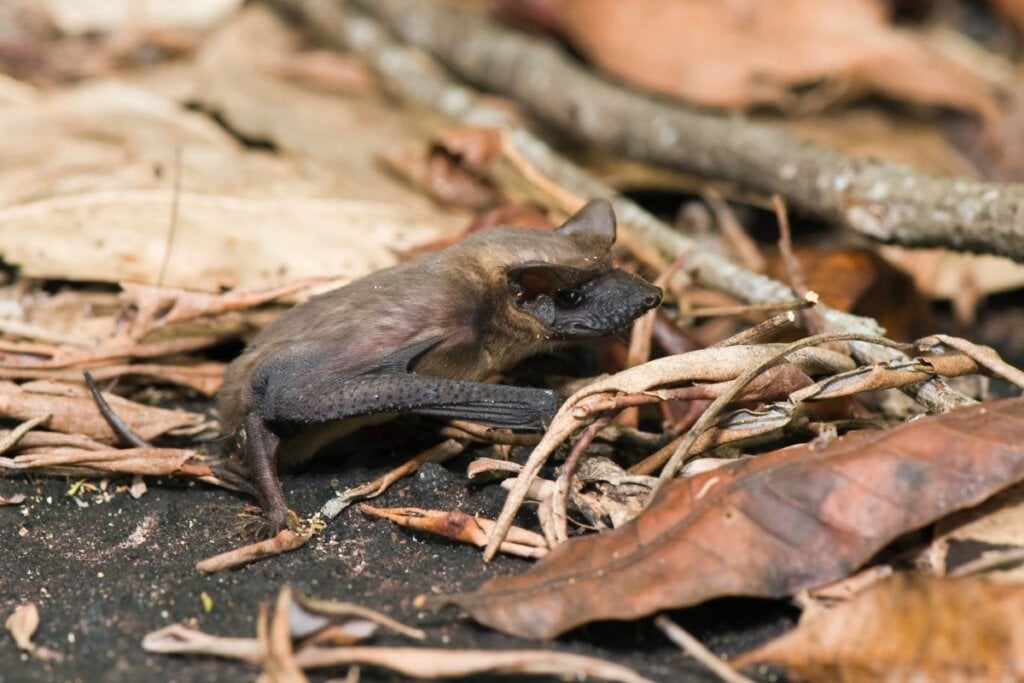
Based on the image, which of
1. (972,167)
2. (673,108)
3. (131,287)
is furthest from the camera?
(972,167)

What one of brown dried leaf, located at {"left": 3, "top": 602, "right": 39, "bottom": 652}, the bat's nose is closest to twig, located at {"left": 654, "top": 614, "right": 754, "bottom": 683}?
the bat's nose

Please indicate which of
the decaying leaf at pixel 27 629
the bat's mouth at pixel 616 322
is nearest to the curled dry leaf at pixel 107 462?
the decaying leaf at pixel 27 629

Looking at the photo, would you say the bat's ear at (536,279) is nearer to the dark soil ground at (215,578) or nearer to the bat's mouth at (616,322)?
the bat's mouth at (616,322)

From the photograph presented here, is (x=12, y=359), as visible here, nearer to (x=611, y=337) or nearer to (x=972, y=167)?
(x=611, y=337)

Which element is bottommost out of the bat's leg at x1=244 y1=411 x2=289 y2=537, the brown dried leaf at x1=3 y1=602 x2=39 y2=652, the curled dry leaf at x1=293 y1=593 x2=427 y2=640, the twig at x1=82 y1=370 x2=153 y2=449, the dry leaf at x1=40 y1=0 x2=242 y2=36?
the dry leaf at x1=40 y1=0 x2=242 y2=36

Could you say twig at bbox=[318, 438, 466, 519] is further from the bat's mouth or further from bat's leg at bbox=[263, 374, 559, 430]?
the bat's mouth

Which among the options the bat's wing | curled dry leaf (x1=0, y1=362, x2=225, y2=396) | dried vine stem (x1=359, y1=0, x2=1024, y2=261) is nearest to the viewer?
the bat's wing

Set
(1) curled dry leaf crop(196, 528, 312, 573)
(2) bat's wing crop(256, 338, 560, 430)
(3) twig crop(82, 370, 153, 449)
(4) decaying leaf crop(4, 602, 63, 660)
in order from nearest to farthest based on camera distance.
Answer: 1. (4) decaying leaf crop(4, 602, 63, 660)
2. (1) curled dry leaf crop(196, 528, 312, 573)
3. (2) bat's wing crop(256, 338, 560, 430)
4. (3) twig crop(82, 370, 153, 449)

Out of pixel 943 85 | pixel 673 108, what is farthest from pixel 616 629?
pixel 943 85
